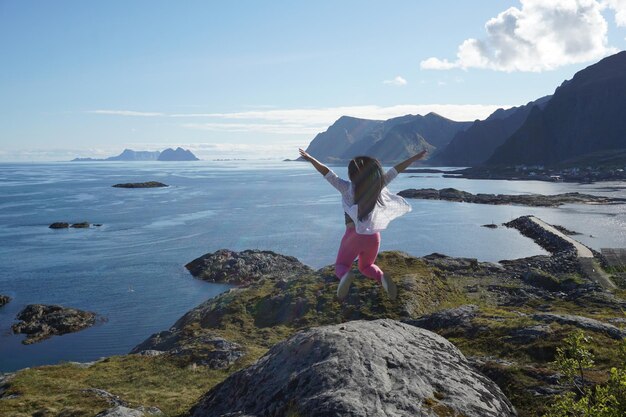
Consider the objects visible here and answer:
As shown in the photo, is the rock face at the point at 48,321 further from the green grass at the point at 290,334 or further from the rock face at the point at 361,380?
the rock face at the point at 361,380

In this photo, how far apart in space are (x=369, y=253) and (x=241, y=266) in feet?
161

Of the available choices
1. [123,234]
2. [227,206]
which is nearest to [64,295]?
[123,234]

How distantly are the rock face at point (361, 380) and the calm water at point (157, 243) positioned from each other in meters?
29.6

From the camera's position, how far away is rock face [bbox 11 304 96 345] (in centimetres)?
3850

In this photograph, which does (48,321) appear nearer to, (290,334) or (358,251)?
(290,334)

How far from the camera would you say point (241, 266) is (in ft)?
184

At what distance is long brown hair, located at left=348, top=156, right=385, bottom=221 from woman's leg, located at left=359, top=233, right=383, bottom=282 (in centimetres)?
43

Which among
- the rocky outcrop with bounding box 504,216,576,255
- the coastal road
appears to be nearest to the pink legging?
the coastal road

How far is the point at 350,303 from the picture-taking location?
1009 inches

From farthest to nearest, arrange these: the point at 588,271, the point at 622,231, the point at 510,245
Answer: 1. the point at 622,231
2. the point at 510,245
3. the point at 588,271

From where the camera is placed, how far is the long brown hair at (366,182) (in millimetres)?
7887

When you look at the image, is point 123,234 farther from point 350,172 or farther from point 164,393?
point 350,172

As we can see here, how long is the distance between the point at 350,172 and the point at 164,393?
10.4 meters

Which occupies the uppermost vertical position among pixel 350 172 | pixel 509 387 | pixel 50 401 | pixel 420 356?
pixel 350 172
